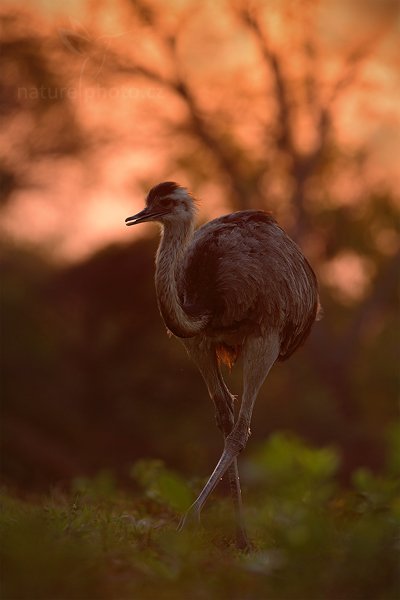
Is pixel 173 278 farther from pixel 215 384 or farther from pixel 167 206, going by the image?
pixel 215 384

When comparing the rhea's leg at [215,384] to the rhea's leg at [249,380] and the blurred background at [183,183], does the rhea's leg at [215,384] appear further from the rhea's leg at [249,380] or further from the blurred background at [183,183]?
the blurred background at [183,183]

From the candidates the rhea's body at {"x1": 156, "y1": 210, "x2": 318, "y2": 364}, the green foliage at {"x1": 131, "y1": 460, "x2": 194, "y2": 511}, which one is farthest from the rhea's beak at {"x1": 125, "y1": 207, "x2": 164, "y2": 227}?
the green foliage at {"x1": 131, "y1": 460, "x2": 194, "y2": 511}

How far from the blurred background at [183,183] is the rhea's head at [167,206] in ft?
32.8

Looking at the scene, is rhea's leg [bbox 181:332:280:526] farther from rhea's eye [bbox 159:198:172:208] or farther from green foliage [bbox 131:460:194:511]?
rhea's eye [bbox 159:198:172:208]

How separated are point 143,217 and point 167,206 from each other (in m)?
0.16

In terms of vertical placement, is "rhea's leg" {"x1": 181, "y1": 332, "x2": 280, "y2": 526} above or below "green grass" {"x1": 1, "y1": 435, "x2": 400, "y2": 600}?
above

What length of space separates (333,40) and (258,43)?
4.78 ft

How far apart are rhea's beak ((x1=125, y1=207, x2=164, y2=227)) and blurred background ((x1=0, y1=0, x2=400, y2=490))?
1001cm

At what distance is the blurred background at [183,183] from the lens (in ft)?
61.2

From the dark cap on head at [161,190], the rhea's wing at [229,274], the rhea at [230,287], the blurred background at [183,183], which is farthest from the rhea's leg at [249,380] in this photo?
the blurred background at [183,183]

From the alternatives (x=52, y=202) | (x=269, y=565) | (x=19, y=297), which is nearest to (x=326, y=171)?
(x=52, y=202)

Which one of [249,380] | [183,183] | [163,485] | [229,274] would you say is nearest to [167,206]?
[229,274]

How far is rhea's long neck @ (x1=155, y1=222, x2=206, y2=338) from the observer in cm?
615

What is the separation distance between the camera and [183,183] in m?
19.7
